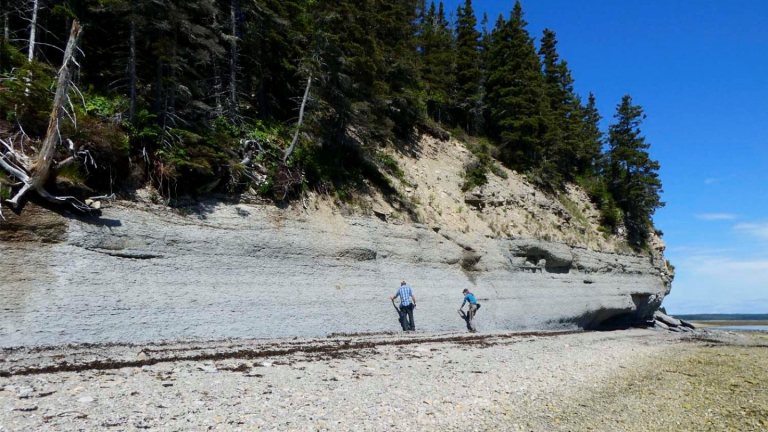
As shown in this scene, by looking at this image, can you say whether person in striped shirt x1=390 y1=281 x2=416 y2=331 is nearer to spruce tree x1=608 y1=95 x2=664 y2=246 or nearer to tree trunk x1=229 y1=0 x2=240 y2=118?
tree trunk x1=229 y1=0 x2=240 y2=118

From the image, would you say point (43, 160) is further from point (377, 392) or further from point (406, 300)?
point (406, 300)

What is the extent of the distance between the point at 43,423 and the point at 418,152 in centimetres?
2478

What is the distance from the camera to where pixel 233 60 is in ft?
59.1

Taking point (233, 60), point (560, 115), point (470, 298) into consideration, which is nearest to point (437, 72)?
point (560, 115)

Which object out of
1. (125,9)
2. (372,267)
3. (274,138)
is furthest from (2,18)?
(372,267)

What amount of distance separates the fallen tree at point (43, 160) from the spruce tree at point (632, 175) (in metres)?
36.9

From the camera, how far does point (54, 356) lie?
27.8 ft

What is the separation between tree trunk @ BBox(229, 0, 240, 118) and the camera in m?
17.4

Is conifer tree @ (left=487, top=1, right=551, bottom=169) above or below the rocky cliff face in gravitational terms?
above

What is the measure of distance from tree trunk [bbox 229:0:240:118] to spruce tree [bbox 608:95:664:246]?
31467 millimetres

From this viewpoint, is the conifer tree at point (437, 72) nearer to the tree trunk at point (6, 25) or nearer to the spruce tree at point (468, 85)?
the spruce tree at point (468, 85)

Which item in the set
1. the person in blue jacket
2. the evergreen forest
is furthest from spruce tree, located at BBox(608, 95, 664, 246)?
the person in blue jacket

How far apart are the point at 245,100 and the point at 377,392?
16.8 metres

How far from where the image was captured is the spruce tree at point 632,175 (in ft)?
121
